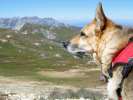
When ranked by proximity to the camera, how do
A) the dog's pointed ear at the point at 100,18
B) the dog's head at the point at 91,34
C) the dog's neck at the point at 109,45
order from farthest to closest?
1. the dog's head at the point at 91,34
2. the dog's pointed ear at the point at 100,18
3. the dog's neck at the point at 109,45

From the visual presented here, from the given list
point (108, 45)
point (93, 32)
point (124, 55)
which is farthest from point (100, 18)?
point (124, 55)

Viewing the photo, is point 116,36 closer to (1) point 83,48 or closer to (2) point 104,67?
(2) point 104,67

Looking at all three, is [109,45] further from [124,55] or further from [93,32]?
[93,32]

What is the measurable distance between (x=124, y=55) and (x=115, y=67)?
38 centimetres

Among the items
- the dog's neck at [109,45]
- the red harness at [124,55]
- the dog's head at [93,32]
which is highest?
the dog's head at [93,32]

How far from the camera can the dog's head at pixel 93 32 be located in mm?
9870

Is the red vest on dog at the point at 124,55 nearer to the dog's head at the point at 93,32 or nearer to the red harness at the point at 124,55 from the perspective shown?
the red harness at the point at 124,55

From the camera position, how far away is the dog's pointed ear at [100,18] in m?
9.63

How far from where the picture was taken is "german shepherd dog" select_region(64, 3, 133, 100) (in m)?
8.90

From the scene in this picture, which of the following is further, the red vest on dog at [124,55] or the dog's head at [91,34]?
the dog's head at [91,34]

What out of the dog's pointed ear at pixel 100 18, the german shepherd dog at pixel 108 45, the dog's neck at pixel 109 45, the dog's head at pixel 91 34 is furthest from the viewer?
the dog's head at pixel 91 34

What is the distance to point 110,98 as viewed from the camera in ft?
30.8

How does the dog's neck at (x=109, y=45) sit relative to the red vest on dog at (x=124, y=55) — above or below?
above

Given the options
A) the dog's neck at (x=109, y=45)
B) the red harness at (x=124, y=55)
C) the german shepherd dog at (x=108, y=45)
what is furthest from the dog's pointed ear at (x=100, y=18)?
the red harness at (x=124, y=55)
